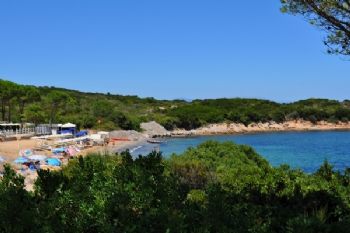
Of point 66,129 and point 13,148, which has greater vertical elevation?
point 66,129

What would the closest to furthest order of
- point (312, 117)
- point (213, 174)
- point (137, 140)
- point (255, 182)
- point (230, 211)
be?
point (230, 211) → point (255, 182) → point (213, 174) → point (137, 140) → point (312, 117)

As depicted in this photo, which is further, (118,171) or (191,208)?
(118,171)

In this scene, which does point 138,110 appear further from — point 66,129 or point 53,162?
point 53,162

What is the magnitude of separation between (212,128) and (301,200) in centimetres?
11923

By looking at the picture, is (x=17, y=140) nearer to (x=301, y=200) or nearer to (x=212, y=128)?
(x=301, y=200)

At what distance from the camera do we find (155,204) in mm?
6836

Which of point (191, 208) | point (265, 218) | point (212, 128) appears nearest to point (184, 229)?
point (191, 208)

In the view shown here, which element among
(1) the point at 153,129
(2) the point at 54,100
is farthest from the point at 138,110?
(2) the point at 54,100

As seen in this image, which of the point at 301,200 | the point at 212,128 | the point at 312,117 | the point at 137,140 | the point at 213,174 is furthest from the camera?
the point at 312,117

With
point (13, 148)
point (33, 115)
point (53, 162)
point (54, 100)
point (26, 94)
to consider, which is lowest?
point (53, 162)

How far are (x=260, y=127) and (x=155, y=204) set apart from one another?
131800 mm

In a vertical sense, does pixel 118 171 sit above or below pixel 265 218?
above

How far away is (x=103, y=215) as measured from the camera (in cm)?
598

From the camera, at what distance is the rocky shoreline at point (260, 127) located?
4823 inches
